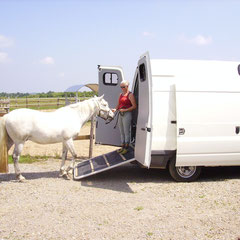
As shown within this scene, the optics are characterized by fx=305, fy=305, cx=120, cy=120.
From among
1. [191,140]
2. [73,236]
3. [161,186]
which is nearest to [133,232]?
[73,236]

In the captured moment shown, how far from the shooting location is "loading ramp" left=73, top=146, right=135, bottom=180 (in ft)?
21.4

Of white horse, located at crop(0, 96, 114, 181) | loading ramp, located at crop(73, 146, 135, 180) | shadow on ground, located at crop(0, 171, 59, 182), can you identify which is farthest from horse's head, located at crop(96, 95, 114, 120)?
shadow on ground, located at crop(0, 171, 59, 182)

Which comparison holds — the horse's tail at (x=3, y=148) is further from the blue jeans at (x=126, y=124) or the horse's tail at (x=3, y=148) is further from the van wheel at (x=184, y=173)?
the van wheel at (x=184, y=173)

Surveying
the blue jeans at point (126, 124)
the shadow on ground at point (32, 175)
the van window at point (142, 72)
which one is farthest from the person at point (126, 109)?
the shadow on ground at point (32, 175)

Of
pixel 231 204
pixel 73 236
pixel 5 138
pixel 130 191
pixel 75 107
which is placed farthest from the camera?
pixel 75 107

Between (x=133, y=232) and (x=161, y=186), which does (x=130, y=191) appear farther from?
(x=133, y=232)

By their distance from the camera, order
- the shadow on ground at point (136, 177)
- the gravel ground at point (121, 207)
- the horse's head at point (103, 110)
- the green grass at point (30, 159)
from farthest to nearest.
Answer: the green grass at point (30, 159) < the horse's head at point (103, 110) < the shadow on ground at point (136, 177) < the gravel ground at point (121, 207)

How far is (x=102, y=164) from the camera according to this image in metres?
6.91

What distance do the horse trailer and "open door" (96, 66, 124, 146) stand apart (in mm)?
1553

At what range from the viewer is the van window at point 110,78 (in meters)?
7.97

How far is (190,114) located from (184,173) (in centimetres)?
132

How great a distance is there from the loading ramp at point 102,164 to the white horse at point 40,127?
0.32 m

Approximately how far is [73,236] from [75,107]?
11.6ft

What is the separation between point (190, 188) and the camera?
20.1 feet
